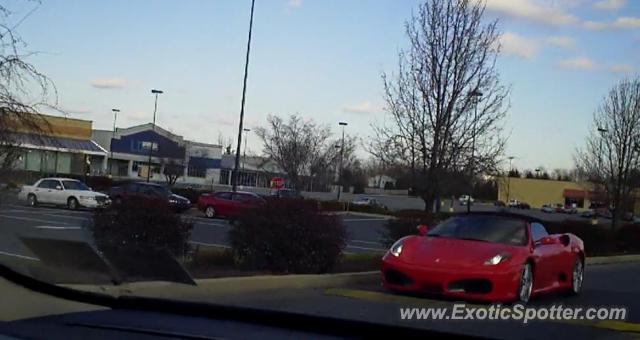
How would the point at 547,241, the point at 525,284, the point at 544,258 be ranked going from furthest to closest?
the point at 547,241 → the point at 544,258 → the point at 525,284

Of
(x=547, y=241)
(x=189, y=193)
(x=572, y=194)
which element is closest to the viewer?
(x=547, y=241)

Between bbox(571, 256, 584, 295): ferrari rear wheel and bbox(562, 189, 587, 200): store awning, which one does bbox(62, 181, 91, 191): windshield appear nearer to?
bbox(571, 256, 584, 295): ferrari rear wheel

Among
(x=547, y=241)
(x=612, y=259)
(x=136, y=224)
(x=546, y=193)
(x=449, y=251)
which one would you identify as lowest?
(x=612, y=259)

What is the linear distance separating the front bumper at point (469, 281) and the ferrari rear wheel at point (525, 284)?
18cm

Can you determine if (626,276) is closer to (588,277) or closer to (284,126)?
(588,277)

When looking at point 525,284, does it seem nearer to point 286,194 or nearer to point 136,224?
point 136,224

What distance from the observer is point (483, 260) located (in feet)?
30.7

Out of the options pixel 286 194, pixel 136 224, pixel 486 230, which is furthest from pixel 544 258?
pixel 286 194

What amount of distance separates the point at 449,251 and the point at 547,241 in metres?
1.89

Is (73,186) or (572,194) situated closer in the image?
(73,186)

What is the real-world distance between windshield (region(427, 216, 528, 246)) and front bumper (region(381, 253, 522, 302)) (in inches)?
30.9

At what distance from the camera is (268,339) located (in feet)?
11.6

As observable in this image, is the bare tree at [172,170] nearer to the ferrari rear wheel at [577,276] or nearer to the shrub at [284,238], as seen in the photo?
the shrub at [284,238]

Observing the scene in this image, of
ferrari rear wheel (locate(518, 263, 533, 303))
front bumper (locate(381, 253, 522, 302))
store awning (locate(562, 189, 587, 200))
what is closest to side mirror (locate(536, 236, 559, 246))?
ferrari rear wheel (locate(518, 263, 533, 303))
